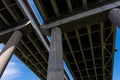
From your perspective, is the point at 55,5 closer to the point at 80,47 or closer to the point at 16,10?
the point at 16,10

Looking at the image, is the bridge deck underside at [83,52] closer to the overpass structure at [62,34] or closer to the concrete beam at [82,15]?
the overpass structure at [62,34]

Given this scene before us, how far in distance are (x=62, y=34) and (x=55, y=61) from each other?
24.6 feet

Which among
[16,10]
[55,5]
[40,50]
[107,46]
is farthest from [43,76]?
[55,5]

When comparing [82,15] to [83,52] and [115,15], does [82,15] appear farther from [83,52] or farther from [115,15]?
[83,52]

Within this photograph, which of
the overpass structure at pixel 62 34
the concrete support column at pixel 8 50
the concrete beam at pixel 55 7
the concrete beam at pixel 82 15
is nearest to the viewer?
the overpass structure at pixel 62 34

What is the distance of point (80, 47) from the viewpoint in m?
18.3

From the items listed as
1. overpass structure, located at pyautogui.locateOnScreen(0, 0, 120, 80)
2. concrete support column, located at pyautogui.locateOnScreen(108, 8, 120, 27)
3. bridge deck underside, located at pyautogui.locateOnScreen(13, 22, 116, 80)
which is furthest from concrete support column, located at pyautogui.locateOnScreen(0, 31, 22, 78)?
concrete support column, located at pyautogui.locateOnScreen(108, 8, 120, 27)

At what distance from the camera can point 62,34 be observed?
1642cm

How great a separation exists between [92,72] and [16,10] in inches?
672

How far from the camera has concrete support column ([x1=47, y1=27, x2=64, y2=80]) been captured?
329 inches

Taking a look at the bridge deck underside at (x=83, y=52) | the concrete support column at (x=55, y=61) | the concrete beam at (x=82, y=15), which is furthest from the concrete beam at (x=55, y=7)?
the bridge deck underside at (x=83, y=52)

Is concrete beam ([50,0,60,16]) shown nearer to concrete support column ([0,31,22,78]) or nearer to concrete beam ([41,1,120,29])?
concrete beam ([41,1,120,29])

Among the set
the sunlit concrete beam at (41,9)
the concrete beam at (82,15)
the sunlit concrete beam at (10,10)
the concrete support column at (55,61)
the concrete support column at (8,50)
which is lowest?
the concrete support column at (55,61)

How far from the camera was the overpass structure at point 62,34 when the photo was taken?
11352 mm
